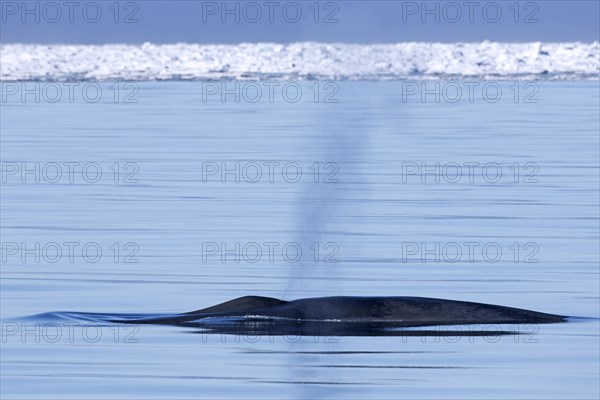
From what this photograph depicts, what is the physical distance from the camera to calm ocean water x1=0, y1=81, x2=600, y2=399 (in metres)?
13.1

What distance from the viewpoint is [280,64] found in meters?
112

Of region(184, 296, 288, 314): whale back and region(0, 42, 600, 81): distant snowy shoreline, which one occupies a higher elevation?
region(0, 42, 600, 81): distant snowy shoreline

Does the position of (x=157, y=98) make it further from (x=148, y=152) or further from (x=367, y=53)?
(x=367, y=53)

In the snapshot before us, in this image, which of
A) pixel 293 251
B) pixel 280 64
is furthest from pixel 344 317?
pixel 280 64

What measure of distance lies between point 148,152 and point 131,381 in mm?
30648

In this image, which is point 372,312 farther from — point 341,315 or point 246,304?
point 246,304

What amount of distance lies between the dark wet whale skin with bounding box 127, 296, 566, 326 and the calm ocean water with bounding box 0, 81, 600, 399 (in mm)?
552

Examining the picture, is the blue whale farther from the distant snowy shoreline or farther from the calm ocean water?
the distant snowy shoreline

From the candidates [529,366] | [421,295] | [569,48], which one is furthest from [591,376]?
[569,48]

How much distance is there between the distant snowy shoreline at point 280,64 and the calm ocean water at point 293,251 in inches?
2127

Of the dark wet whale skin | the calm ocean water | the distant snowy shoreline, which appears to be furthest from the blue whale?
the distant snowy shoreline

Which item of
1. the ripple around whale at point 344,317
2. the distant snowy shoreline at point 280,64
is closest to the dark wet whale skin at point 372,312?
the ripple around whale at point 344,317

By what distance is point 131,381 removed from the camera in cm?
1266

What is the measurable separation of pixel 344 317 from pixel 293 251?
6136 mm
